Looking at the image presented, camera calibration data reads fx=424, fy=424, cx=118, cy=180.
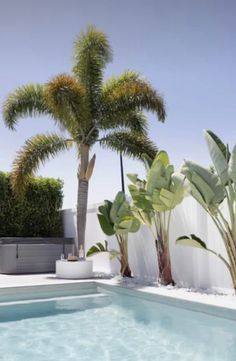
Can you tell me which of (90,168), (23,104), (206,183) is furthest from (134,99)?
(206,183)

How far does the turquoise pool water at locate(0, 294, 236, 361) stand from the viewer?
5.28 meters

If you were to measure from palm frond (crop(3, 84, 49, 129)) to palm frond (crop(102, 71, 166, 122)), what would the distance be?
76.5 inches

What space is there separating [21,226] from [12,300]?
6.40m

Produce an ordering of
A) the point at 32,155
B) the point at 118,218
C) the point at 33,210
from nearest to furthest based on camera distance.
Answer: the point at 118,218
the point at 32,155
the point at 33,210

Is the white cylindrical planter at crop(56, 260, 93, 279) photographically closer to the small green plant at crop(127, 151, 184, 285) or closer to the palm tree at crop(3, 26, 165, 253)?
the palm tree at crop(3, 26, 165, 253)

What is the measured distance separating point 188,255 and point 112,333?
4120mm

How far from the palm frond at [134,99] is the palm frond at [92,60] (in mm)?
360

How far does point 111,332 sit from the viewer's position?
6.54 m

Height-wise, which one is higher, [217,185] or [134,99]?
[134,99]

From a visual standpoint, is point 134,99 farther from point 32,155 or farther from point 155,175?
point 155,175

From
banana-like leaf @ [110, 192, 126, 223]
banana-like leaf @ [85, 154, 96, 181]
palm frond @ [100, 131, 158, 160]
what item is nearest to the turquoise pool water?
banana-like leaf @ [110, 192, 126, 223]

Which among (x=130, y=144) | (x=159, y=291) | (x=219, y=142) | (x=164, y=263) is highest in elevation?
(x=130, y=144)

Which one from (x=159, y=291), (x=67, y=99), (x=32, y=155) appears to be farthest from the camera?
(x=32, y=155)

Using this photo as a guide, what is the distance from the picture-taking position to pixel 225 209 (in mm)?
9102
